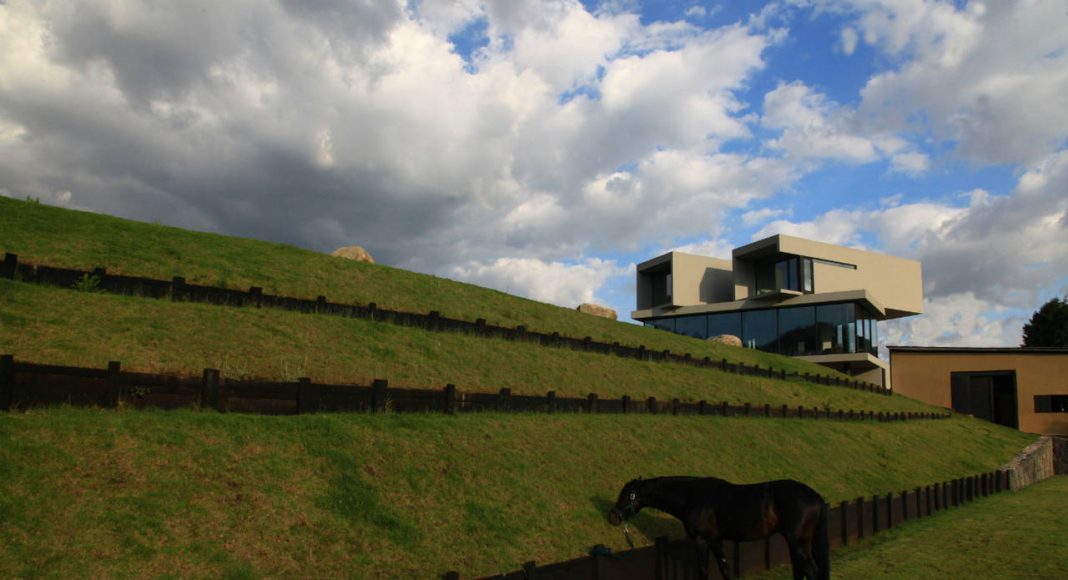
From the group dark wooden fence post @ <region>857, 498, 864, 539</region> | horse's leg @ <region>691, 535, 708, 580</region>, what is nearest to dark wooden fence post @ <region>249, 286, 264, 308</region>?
horse's leg @ <region>691, 535, 708, 580</region>

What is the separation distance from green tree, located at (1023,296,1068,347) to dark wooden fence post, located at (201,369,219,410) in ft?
383

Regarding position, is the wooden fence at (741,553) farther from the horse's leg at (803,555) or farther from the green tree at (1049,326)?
the green tree at (1049,326)

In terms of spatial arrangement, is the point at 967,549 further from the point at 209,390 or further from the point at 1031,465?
the point at 1031,465

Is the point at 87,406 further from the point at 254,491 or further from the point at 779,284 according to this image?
the point at 779,284

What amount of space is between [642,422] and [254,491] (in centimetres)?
1282

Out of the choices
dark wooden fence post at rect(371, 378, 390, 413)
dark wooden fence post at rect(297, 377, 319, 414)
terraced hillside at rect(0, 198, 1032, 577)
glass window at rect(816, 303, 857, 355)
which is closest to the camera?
terraced hillside at rect(0, 198, 1032, 577)

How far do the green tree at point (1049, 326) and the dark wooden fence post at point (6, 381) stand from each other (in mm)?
119855

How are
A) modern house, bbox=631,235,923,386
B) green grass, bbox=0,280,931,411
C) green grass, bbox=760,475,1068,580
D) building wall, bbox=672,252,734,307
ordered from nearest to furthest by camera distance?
green grass, bbox=760,475,1068,580
green grass, bbox=0,280,931,411
modern house, bbox=631,235,923,386
building wall, bbox=672,252,734,307

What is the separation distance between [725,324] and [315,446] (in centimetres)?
6984

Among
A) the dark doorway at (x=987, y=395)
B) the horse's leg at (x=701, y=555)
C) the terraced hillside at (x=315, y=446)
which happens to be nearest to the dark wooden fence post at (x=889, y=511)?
the terraced hillside at (x=315, y=446)

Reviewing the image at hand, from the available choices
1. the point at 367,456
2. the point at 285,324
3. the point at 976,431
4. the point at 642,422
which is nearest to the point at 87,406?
the point at 367,456

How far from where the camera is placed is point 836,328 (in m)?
71.5

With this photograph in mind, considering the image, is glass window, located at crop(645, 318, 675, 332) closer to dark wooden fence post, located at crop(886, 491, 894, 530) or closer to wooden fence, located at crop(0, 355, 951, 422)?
dark wooden fence post, located at crop(886, 491, 894, 530)

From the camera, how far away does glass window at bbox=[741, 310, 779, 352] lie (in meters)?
74.9
